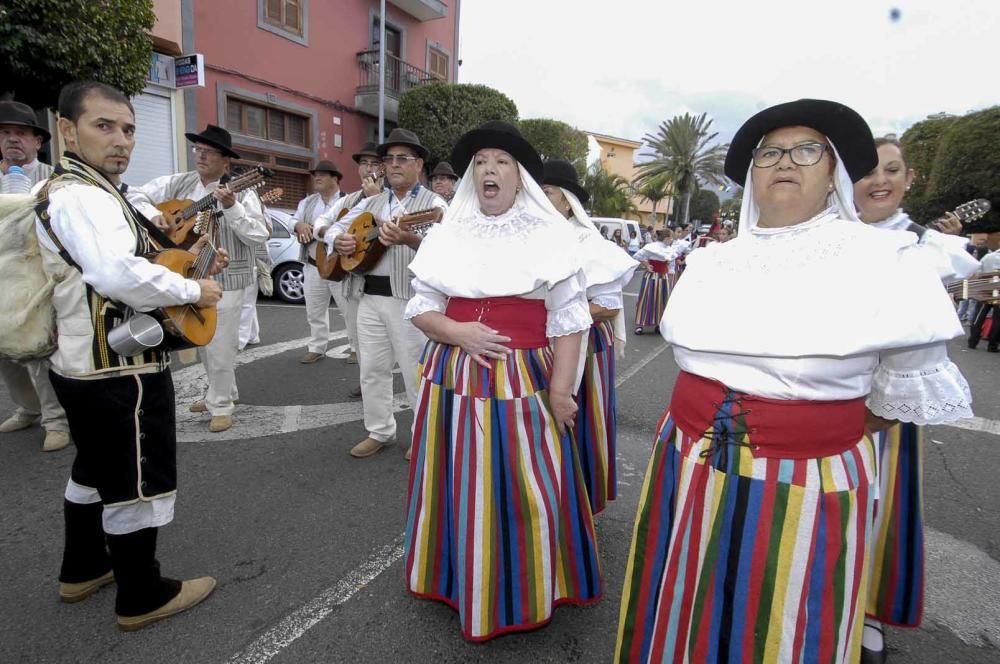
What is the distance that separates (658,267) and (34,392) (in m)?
7.78

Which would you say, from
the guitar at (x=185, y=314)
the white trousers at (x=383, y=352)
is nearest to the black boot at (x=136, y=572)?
the guitar at (x=185, y=314)

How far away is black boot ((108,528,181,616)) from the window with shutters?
14.4 meters

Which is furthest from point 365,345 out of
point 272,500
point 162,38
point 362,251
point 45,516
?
point 162,38

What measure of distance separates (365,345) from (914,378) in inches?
127

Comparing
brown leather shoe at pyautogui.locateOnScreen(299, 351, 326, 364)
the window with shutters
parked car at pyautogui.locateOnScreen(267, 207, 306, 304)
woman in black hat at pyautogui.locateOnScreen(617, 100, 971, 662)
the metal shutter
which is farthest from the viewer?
the window with shutters

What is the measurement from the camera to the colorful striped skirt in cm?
304

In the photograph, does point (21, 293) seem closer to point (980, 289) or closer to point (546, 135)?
point (980, 289)

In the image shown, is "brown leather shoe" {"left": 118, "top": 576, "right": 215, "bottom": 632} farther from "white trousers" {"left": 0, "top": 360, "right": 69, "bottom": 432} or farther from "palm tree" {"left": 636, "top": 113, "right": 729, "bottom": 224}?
"palm tree" {"left": 636, "top": 113, "right": 729, "bottom": 224}

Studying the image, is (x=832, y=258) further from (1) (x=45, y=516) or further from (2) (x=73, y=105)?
(1) (x=45, y=516)

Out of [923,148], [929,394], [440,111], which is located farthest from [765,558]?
[923,148]

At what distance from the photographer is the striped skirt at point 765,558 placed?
59.3 inches

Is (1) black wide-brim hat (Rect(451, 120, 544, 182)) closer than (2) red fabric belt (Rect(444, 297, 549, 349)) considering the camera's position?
No

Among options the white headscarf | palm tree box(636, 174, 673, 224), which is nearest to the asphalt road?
the white headscarf

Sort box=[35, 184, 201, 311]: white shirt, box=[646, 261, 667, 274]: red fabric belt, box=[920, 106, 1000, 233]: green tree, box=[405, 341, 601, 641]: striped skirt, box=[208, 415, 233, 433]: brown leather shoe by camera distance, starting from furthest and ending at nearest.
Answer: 1. box=[920, 106, 1000, 233]: green tree
2. box=[646, 261, 667, 274]: red fabric belt
3. box=[208, 415, 233, 433]: brown leather shoe
4. box=[405, 341, 601, 641]: striped skirt
5. box=[35, 184, 201, 311]: white shirt
